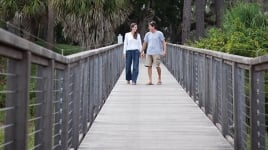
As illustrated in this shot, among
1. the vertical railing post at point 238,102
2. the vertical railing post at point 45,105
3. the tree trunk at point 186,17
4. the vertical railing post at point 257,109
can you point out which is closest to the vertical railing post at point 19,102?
the vertical railing post at point 45,105

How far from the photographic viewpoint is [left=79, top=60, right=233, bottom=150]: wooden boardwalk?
822 cm

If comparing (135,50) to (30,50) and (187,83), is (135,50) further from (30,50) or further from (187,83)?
(30,50)

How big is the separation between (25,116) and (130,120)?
6.16m

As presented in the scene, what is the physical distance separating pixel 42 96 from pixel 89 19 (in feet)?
68.8

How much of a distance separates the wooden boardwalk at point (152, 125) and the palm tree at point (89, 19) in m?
11.4

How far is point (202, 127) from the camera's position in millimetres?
9695

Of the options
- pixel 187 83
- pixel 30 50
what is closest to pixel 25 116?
pixel 30 50

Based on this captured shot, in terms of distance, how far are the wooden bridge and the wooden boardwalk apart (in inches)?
0.5

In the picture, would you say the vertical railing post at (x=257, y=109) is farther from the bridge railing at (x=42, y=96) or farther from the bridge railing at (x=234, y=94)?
the bridge railing at (x=42, y=96)

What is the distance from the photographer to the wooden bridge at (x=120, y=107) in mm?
4422

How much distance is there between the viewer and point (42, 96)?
5406 mm

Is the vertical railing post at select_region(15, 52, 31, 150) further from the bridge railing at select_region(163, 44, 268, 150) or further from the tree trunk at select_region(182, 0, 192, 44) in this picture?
the tree trunk at select_region(182, 0, 192, 44)

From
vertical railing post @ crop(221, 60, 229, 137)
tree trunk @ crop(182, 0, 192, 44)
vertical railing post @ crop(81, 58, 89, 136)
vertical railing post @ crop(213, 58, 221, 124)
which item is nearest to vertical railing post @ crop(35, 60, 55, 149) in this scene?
vertical railing post @ crop(81, 58, 89, 136)

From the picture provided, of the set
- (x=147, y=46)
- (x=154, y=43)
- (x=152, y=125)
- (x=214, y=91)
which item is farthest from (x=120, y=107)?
(x=147, y=46)
